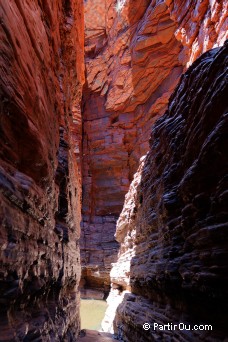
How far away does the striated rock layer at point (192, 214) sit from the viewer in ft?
10.9

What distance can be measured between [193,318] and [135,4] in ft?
79.4

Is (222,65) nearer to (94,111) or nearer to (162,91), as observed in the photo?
(162,91)

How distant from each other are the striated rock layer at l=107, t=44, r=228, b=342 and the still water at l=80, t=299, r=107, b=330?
30.6 feet

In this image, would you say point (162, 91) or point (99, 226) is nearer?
point (162, 91)

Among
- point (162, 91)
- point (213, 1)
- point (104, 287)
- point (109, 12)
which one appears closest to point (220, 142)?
point (213, 1)

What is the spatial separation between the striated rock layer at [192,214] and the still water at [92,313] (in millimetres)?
9328

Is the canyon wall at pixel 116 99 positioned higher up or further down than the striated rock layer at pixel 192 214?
higher up

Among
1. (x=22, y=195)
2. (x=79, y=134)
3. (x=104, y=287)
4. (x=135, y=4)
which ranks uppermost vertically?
(x=135, y=4)

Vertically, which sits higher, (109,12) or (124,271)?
(109,12)

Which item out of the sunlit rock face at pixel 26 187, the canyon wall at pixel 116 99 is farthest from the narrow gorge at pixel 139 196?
the canyon wall at pixel 116 99

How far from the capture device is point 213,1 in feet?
29.1

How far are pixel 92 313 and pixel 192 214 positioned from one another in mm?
16661

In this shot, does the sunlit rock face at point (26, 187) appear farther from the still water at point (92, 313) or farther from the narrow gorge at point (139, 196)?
the still water at point (92, 313)

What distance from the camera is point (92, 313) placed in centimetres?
1808
